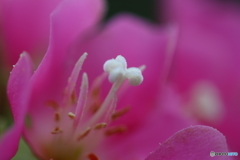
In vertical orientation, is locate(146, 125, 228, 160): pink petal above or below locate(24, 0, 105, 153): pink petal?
below

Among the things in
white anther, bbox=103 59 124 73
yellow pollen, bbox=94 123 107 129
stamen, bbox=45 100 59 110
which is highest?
white anther, bbox=103 59 124 73

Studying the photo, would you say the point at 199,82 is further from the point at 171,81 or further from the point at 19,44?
the point at 19,44

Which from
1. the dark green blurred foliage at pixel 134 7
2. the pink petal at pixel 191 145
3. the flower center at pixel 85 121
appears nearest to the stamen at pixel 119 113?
the flower center at pixel 85 121

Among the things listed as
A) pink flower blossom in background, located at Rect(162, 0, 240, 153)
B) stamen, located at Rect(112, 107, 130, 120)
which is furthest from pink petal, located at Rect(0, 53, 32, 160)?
pink flower blossom in background, located at Rect(162, 0, 240, 153)

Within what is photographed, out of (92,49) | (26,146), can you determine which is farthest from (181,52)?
(26,146)

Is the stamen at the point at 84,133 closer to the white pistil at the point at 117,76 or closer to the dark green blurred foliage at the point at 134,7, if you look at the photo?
the white pistil at the point at 117,76

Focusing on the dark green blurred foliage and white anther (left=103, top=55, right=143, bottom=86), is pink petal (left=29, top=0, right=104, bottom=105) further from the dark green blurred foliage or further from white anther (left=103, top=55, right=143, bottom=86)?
the dark green blurred foliage
